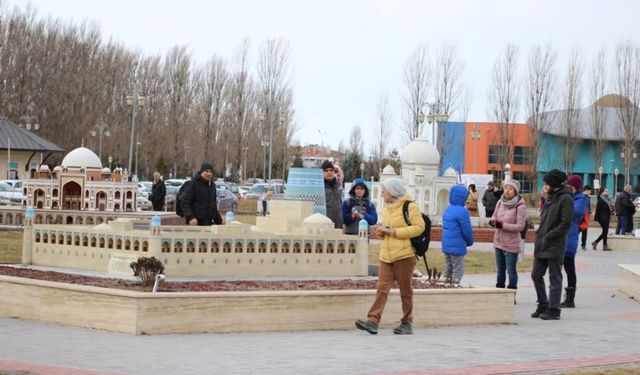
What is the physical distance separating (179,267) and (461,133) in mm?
78122

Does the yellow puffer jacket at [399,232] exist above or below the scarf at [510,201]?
below

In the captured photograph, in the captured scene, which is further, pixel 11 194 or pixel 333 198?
pixel 11 194

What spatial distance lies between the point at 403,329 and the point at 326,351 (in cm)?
178

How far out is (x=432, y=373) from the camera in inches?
389

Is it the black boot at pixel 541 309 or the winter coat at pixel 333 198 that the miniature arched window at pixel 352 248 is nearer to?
the winter coat at pixel 333 198

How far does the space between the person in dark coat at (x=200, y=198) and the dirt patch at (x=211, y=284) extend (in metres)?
3.06

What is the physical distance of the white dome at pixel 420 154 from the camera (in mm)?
43188

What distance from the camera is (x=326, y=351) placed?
11125mm

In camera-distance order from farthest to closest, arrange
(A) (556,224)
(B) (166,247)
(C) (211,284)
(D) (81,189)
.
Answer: (D) (81,189) → (A) (556,224) → (B) (166,247) → (C) (211,284)

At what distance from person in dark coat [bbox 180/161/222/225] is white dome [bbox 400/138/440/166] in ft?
85.7

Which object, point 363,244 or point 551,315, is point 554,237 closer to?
point 551,315

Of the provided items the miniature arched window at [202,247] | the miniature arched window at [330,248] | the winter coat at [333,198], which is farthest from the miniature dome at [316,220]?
the miniature arched window at [202,247]

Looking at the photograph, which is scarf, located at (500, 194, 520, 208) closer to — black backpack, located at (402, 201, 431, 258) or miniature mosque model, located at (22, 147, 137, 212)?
black backpack, located at (402, 201, 431, 258)

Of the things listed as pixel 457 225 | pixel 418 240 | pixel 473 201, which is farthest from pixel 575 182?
pixel 473 201
